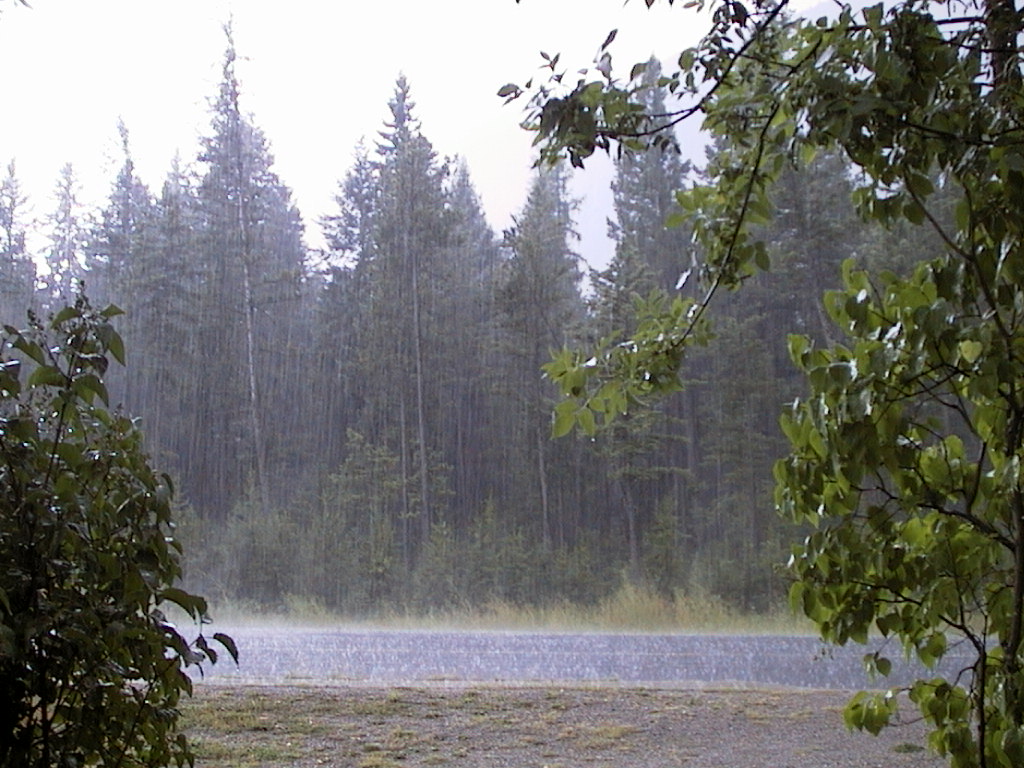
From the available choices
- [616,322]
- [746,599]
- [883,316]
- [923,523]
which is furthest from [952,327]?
[746,599]

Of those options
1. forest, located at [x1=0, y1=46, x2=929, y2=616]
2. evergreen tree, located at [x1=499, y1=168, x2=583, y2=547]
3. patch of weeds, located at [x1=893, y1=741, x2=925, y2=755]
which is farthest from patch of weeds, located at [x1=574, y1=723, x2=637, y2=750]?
evergreen tree, located at [x1=499, y1=168, x2=583, y2=547]

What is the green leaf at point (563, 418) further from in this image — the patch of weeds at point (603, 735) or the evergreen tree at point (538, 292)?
the evergreen tree at point (538, 292)

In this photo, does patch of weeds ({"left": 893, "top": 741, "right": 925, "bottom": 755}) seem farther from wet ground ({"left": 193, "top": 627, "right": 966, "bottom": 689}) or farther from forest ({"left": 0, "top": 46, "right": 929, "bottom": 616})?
forest ({"left": 0, "top": 46, "right": 929, "bottom": 616})

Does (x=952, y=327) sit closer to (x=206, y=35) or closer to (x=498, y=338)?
(x=206, y=35)

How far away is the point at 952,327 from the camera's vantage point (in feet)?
2.68

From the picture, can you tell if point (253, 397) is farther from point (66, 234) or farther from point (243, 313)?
point (66, 234)

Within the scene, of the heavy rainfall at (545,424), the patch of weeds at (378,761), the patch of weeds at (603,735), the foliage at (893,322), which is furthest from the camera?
the patch of weeds at (603,735)

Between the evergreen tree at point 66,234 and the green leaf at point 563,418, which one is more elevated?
the evergreen tree at point 66,234

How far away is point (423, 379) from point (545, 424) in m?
0.73

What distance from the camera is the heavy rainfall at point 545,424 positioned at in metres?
1.01

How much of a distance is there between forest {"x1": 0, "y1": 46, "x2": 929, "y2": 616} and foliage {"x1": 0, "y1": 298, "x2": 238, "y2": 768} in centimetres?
228

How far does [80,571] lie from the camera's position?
1099mm

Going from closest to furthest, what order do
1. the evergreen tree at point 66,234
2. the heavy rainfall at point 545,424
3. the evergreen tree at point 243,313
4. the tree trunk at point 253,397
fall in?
the heavy rainfall at point 545,424 → the evergreen tree at point 66,234 → the evergreen tree at point 243,313 → the tree trunk at point 253,397

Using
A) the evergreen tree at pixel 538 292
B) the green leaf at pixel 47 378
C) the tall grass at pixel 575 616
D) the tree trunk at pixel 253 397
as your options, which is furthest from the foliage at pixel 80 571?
the tree trunk at pixel 253 397
